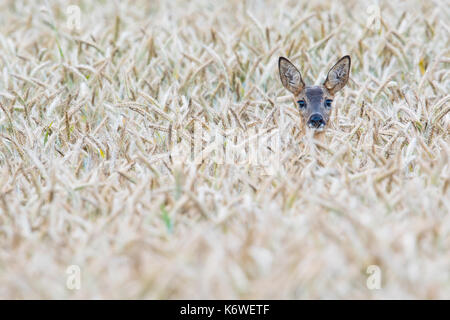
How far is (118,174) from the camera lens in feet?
16.6

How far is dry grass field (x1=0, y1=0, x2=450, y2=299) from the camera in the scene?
12.2 ft

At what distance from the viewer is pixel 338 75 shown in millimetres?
6301

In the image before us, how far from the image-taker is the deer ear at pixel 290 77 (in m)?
6.32

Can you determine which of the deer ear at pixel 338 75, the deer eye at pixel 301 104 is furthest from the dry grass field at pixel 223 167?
the deer ear at pixel 338 75

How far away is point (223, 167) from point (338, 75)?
171cm

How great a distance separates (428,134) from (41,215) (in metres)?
2.85

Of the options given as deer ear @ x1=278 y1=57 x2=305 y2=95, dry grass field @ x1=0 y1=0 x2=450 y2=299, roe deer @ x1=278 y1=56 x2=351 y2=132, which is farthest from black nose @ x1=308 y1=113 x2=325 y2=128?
deer ear @ x1=278 y1=57 x2=305 y2=95

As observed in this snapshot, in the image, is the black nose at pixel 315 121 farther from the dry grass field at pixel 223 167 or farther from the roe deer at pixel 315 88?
the dry grass field at pixel 223 167

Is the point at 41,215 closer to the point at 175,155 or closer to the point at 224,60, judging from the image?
the point at 175,155

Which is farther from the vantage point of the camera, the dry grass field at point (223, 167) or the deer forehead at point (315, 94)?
the deer forehead at point (315, 94)

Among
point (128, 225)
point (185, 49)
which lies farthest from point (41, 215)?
point (185, 49)

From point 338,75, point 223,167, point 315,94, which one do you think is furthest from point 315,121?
point 223,167

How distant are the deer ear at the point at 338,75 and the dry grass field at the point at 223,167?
0.28m

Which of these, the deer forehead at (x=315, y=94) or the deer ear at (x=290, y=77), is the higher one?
the deer ear at (x=290, y=77)
